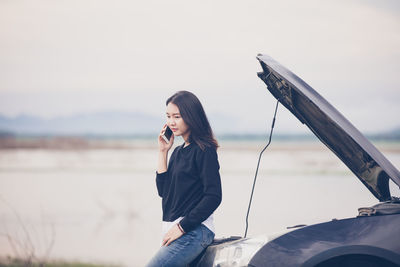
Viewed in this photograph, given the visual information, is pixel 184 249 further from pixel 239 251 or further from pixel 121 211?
pixel 121 211

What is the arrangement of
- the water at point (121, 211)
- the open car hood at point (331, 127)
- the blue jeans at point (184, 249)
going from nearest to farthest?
the open car hood at point (331, 127)
the blue jeans at point (184, 249)
the water at point (121, 211)

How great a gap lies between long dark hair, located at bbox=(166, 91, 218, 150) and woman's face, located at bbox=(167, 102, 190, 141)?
22 millimetres

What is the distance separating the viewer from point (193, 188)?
331 centimetres

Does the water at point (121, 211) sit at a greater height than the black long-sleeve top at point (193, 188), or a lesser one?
lesser

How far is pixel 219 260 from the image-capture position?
3.14 meters

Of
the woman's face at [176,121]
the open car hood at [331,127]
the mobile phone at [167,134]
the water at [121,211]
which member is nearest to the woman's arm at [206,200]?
the woman's face at [176,121]

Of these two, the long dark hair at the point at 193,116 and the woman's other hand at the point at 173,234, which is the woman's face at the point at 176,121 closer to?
the long dark hair at the point at 193,116

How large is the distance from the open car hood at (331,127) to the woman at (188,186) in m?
0.53

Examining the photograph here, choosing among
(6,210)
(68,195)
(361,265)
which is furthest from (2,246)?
(68,195)

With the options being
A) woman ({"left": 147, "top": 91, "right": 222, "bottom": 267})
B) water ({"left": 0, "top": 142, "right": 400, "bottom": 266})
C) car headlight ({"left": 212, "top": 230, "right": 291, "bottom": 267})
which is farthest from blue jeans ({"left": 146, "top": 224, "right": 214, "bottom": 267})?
water ({"left": 0, "top": 142, "right": 400, "bottom": 266})

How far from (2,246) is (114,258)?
5.62ft

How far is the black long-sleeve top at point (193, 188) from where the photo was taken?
10.5 ft

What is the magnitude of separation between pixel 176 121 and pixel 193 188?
44 cm

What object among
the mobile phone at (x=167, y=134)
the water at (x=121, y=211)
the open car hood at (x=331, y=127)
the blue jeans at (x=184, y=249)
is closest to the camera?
the open car hood at (x=331, y=127)
